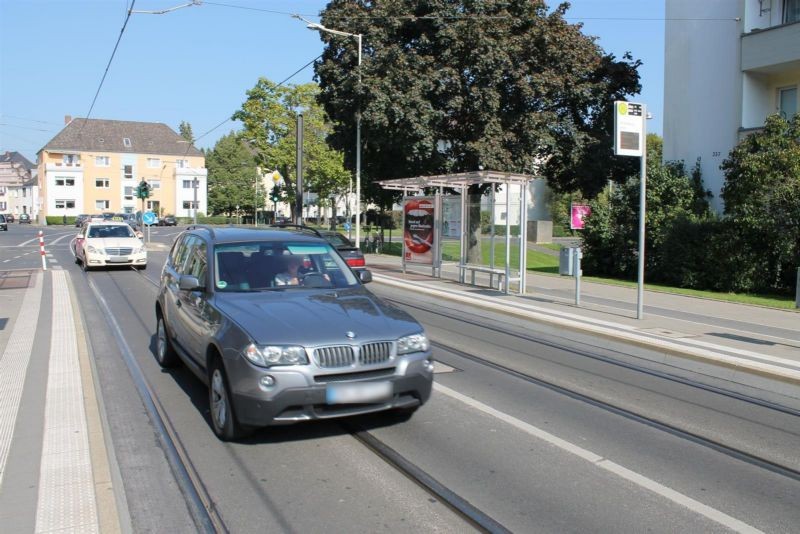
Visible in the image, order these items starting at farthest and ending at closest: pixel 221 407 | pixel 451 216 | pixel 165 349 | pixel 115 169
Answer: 1. pixel 115 169
2. pixel 451 216
3. pixel 165 349
4. pixel 221 407

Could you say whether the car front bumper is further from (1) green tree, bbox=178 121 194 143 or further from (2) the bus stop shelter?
(1) green tree, bbox=178 121 194 143

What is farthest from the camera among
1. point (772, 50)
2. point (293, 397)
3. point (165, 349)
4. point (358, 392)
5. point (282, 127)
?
point (282, 127)

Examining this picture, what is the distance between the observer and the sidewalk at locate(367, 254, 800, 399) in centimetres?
909

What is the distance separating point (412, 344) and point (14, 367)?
213 inches

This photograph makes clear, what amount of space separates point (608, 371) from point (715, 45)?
19425 millimetres

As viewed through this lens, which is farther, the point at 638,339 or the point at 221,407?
the point at 638,339

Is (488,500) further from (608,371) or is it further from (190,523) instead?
(608,371)

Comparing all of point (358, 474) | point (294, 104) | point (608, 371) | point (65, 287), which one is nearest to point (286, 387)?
point (358, 474)

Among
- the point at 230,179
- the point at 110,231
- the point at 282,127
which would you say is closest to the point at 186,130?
the point at 230,179

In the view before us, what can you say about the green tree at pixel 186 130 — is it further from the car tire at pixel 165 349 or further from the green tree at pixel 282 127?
the car tire at pixel 165 349

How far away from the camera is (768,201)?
1855 centimetres

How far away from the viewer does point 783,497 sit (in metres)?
4.75

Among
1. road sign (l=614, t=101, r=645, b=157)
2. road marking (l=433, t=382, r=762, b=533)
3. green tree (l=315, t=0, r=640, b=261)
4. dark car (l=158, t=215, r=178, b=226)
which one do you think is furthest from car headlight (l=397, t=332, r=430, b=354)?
dark car (l=158, t=215, r=178, b=226)

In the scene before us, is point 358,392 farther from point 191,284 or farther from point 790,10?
point 790,10
